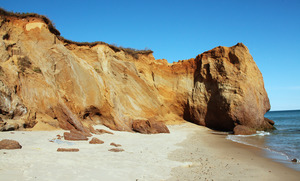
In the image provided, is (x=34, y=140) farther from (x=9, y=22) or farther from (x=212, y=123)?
(x=212, y=123)

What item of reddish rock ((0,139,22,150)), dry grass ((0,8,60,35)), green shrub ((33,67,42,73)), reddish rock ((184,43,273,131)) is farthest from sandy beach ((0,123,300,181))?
reddish rock ((184,43,273,131))

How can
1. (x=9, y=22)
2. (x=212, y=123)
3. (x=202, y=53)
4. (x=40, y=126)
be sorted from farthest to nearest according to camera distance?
(x=202, y=53) → (x=212, y=123) → (x=9, y=22) → (x=40, y=126)

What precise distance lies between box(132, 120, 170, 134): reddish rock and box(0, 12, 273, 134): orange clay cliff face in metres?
0.60

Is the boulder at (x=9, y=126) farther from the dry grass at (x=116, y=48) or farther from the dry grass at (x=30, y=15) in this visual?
the dry grass at (x=116, y=48)

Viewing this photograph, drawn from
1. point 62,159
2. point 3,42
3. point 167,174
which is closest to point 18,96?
point 3,42

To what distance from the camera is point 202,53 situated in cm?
2419

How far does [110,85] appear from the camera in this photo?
54.8ft

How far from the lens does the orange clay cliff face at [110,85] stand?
36.9ft

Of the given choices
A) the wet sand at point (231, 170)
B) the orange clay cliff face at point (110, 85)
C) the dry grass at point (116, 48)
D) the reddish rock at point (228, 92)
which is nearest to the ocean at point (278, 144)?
the wet sand at point (231, 170)

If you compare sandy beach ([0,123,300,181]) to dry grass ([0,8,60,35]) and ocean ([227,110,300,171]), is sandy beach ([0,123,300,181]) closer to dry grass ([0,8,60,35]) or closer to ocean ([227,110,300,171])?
ocean ([227,110,300,171])

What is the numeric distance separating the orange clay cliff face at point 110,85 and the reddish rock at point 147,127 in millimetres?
596

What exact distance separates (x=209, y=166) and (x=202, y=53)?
18834 mm

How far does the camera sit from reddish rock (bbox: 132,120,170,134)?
14.7 meters

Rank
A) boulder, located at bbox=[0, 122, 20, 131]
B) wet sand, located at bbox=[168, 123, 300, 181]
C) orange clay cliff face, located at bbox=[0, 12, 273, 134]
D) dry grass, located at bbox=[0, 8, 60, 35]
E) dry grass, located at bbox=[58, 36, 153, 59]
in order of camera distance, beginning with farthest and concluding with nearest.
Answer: dry grass, located at bbox=[58, 36, 153, 59]
dry grass, located at bbox=[0, 8, 60, 35]
orange clay cliff face, located at bbox=[0, 12, 273, 134]
boulder, located at bbox=[0, 122, 20, 131]
wet sand, located at bbox=[168, 123, 300, 181]
